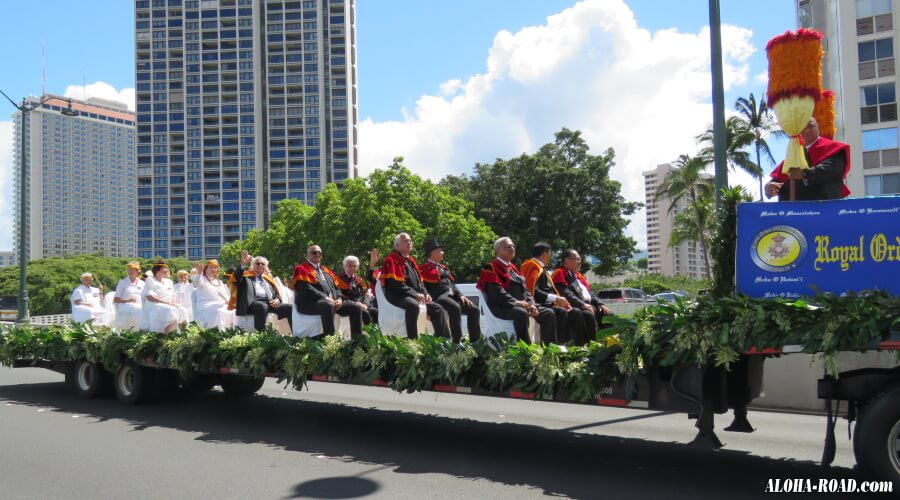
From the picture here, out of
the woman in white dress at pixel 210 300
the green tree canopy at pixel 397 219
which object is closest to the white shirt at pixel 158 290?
the woman in white dress at pixel 210 300

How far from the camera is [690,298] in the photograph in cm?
623

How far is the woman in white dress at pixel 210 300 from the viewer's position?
12.0m

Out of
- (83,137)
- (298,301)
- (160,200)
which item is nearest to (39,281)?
(160,200)

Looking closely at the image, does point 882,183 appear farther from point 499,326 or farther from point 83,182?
point 83,182

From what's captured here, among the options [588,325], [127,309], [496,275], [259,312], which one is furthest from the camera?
[127,309]

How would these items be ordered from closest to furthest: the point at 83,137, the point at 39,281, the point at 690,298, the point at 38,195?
the point at 690,298
the point at 39,281
the point at 38,195
the point at 83,137

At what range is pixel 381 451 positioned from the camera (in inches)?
305

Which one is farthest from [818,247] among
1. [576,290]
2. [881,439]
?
[576,290]

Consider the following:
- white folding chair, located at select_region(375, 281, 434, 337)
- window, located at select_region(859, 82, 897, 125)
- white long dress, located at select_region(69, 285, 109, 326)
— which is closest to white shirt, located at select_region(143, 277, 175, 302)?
white long dress, located at select_region(69, 285, 109, 326)

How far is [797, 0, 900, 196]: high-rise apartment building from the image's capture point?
127 feet

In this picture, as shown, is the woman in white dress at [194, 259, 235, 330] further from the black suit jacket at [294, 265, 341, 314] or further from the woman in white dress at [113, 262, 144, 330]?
the black suit jacket at [294, 265, 341, 314]

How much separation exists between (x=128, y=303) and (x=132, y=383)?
2.40 m

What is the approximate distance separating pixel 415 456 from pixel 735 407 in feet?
9.70

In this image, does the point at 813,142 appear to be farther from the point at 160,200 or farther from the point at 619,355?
the point at 160,200
